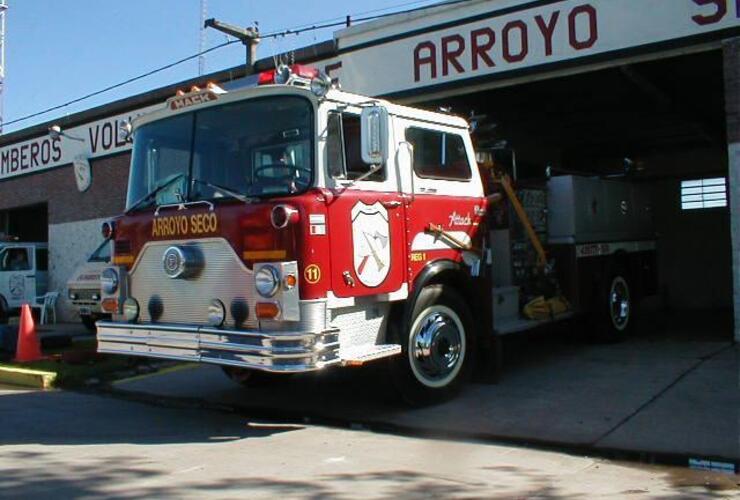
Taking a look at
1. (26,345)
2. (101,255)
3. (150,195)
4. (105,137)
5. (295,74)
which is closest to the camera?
(295,74)

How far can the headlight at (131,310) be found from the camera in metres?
6.88

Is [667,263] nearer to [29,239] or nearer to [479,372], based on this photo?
[479,372]

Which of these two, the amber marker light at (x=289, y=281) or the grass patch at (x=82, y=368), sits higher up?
the amber marker light at (x=289, y=281)

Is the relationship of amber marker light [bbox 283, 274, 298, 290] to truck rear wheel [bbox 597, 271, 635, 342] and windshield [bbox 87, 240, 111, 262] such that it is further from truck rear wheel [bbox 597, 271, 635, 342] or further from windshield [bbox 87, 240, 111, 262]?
windshield [bbox 87, 240, 111, 262]

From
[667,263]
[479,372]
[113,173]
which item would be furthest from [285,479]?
[113,173]

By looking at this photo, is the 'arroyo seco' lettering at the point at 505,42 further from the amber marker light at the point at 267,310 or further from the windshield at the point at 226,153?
the amber marker light at the point at 267,310

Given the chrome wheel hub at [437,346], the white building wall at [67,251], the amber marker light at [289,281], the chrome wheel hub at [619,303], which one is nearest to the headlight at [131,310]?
the amber marker light at [289,281]

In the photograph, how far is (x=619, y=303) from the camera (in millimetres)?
10617

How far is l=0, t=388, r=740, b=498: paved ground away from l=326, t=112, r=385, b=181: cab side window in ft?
7.53

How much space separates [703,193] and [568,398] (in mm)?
9911

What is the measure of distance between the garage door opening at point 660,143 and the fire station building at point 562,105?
30 mm

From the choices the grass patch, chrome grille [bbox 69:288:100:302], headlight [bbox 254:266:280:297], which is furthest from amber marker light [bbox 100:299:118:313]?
chrome grille [bbox 69:288:100:302]

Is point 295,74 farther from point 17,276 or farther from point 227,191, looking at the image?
point 17,276

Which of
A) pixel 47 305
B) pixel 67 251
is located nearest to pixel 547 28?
pixel 67 251
